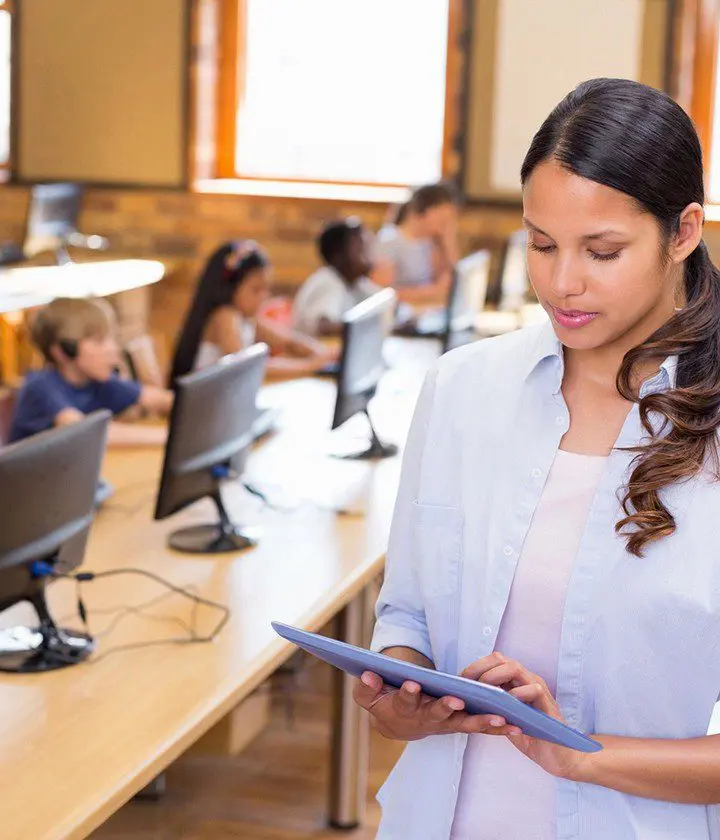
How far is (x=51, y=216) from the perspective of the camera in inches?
299

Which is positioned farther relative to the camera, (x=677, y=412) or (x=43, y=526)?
(x=43, y=526)

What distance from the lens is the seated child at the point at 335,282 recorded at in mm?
5668

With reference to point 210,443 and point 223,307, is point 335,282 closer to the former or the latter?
point 223,307

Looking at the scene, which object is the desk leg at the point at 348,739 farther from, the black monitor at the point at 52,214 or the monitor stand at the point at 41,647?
the black monitor at the point at 52,214

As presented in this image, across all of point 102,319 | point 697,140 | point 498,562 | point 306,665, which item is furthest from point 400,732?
point 306,665

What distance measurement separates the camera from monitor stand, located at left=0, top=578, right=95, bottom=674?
2.35 metres

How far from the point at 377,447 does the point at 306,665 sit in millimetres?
916

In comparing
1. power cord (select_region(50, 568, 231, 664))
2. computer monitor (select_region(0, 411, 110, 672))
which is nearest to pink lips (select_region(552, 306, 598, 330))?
computer monitor (select_region(0, 411, 110, 672))

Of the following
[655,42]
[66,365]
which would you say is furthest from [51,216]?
[66,365]

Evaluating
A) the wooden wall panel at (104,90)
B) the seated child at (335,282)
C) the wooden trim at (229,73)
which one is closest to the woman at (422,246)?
the seated child at (335,282)

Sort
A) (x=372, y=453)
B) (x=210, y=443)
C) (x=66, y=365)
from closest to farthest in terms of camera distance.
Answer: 1. (x=210, y=443)
2. (x=66, y=365)
3. (x=372, y=453)

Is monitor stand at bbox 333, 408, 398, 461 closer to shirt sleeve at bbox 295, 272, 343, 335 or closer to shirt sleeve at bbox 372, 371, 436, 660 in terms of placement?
shirt sleeve at bbox 295, 272, 343, 335

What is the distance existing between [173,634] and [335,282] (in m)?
3.34

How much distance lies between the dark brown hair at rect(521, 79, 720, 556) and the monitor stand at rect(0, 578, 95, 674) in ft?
4.35
